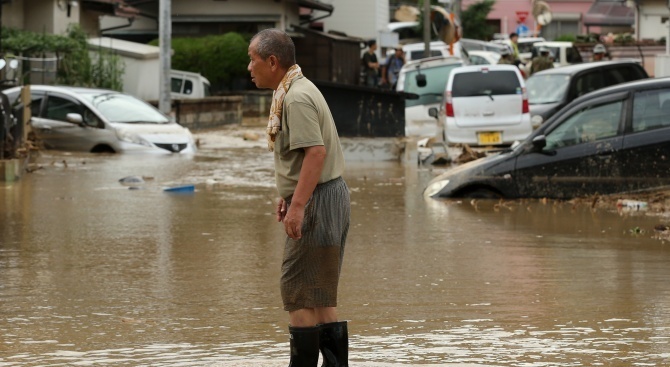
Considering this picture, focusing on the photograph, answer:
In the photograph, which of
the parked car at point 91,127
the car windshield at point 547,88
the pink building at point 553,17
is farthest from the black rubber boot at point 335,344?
the pink building at point 553,17

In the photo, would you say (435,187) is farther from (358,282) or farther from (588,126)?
(358,282)

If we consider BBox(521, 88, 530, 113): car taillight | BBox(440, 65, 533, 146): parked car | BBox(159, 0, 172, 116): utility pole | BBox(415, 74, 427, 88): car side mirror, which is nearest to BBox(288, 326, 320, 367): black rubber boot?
BBox(440, 65, 533, 146): parked car

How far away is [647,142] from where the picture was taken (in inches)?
571

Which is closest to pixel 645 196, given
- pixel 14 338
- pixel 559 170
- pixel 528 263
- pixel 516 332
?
pixel 559 170

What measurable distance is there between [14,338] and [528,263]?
436 centimetres

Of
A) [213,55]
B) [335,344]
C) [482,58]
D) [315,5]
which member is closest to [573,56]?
[482,58]

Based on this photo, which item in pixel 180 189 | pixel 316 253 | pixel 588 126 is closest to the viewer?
pixel 316 253

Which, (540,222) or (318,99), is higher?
(318,99)

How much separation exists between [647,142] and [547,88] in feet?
35.0

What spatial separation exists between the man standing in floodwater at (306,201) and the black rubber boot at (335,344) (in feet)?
0.32

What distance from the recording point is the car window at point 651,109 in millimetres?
14539

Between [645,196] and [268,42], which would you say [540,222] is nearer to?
[645,196]

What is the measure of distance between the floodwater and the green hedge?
2452cm

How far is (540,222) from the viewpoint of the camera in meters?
13.6
